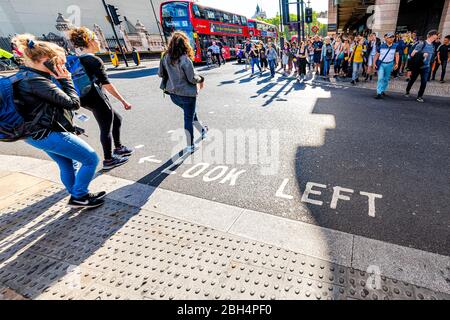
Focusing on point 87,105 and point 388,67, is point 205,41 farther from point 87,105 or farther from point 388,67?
point 87,105

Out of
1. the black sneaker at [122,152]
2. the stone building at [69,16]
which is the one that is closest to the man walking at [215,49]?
the black sneaker at [122,152]

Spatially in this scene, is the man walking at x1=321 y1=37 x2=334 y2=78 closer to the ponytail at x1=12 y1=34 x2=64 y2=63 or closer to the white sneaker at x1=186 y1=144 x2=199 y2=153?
the white sneaker at x1=186 y1=144 x2=199 y2=153

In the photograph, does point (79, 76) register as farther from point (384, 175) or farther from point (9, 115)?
point (384, 175)

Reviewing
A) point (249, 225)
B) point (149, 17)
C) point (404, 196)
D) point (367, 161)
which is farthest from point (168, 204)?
point (149, 17)

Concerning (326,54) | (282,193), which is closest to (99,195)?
(282,193)

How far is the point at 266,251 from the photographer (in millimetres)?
2162

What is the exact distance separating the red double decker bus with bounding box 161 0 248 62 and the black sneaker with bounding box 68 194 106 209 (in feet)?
54.5

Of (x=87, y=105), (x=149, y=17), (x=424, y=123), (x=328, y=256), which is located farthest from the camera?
(x=149, y=17)

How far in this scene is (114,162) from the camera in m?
3.94

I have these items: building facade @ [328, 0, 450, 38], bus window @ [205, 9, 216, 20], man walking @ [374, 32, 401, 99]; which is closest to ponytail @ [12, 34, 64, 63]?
man walking @ [374, 32, 401, 99]

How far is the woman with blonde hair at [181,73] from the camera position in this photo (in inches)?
144

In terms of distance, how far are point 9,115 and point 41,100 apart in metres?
0.27

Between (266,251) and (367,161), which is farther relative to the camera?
(367,161)
